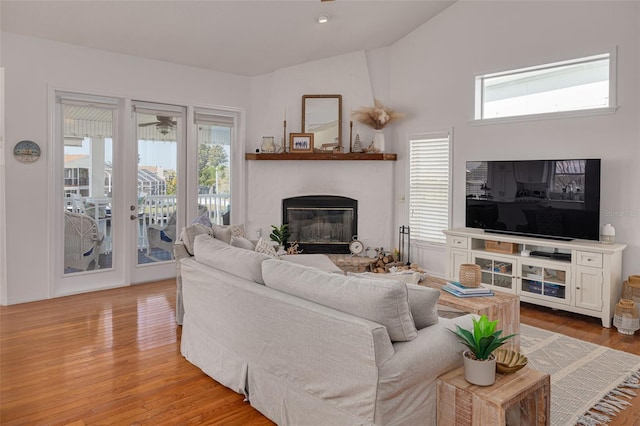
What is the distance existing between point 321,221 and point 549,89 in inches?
131

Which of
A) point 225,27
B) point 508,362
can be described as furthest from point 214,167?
point 508,362

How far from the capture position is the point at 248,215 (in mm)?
6652

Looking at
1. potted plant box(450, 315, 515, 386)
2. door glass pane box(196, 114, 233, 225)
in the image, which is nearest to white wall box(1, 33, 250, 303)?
door glass pane box(196, 114, 233, 225)

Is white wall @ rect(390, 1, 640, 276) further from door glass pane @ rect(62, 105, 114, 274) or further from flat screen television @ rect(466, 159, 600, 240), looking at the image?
door glass pane @ rect(62, 105, 114, 274)

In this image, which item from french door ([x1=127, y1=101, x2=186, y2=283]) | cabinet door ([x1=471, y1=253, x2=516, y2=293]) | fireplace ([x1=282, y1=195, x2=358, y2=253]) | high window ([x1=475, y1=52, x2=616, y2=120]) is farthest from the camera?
fireplace ([x1=282, y1=195, x2=358, y2=253])

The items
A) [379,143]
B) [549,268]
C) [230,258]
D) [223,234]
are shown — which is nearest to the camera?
[230,258]

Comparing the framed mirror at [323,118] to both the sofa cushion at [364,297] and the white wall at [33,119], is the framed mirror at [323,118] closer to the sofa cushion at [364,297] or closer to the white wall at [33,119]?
the white wall at [33,119]

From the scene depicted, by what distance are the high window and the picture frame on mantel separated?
2229 millimetres

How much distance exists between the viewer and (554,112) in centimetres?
482

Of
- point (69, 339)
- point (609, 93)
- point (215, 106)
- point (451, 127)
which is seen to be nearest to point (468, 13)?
point (451, 127)

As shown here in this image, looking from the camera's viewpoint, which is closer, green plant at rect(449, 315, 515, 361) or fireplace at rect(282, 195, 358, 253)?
green plant at rect(449, 315, 515, 361)

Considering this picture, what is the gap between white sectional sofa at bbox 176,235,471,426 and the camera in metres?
1.92

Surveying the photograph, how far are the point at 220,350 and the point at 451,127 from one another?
418 centimetres

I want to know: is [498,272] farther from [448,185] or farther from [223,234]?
[223,234]
